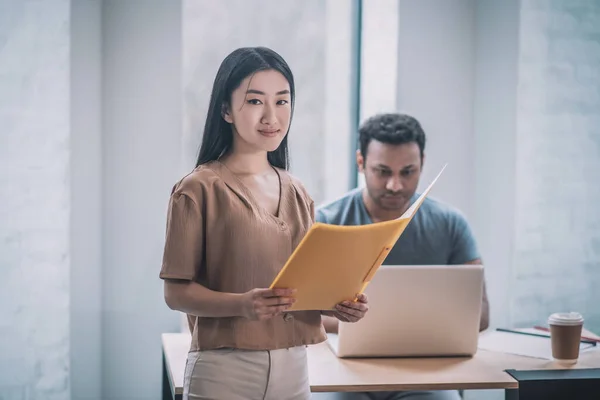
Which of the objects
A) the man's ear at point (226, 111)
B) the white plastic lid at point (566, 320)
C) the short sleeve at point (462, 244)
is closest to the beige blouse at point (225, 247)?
the man's ear at point (226, 111)

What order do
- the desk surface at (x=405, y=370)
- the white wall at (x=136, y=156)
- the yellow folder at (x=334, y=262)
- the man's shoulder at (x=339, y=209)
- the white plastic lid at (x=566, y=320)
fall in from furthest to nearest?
1. the white wall at (x=136, y=156)
2. the man's shoulder at (x=339, y=209)
3. the white plastic lid at (x=566, y=320)
4. the desk surface at (x=405, y=370)
5. the yellow folder at (x=334, y=262)

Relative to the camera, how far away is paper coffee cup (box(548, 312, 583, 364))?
6.97 feet

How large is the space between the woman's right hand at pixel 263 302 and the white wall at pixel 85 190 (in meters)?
1.65

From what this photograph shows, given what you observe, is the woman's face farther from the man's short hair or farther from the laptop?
the man's short hair

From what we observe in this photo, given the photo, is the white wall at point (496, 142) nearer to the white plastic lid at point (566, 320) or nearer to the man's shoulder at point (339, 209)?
the man's shoulder at point (339, 209)

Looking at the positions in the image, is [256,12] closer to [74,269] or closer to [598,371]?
[74,269]

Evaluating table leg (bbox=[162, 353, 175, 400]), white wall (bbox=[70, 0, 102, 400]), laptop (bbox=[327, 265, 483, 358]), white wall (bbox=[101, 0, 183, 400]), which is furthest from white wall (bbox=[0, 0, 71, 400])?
laptop (bbox=[327, 265, 483, 358])

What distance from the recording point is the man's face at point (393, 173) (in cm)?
256

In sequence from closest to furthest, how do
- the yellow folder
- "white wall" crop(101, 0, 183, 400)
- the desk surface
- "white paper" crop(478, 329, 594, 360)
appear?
the yellow folder, the desk surface, "white paper" crop(478, 329, 594, 360), "white wall" crop(101, 0, 183, 400)

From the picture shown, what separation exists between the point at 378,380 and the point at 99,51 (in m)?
1.68

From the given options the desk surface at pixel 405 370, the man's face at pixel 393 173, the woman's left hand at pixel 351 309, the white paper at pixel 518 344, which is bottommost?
the desk surface at pixel 405 370

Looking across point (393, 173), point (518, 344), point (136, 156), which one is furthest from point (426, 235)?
point (136, 156)

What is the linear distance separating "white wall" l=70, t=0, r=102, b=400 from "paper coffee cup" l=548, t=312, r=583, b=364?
1657mm

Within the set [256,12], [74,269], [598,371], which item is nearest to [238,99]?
[598,371]
